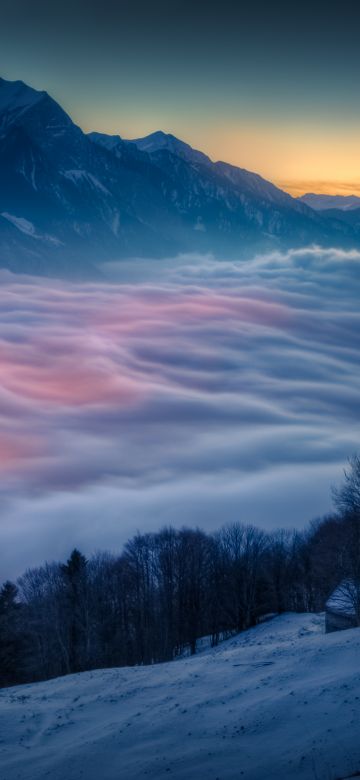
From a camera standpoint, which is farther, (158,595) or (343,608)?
(158,595)

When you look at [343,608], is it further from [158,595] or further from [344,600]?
[158,595]

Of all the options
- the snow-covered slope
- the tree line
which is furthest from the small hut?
the snow-covered slope

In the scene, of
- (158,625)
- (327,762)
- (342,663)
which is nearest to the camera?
(327,762)

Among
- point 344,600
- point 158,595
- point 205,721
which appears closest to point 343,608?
point 344,600

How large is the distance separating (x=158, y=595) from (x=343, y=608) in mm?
32004

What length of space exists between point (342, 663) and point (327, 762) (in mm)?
11080

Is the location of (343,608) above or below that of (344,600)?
below

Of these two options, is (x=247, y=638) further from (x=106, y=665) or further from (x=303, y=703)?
(x=303, y=703)

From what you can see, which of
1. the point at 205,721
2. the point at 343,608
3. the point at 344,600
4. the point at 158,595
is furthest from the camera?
the point at 158,595

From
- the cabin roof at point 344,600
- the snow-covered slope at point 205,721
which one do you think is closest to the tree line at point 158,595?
the cabin roof at point 344,600

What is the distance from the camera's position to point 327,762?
21.5 meters

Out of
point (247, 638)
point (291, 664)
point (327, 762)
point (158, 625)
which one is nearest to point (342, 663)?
point (291, 664)

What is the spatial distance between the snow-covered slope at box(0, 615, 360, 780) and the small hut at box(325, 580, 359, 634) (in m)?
8.46

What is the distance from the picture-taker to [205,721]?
28.2 metres
